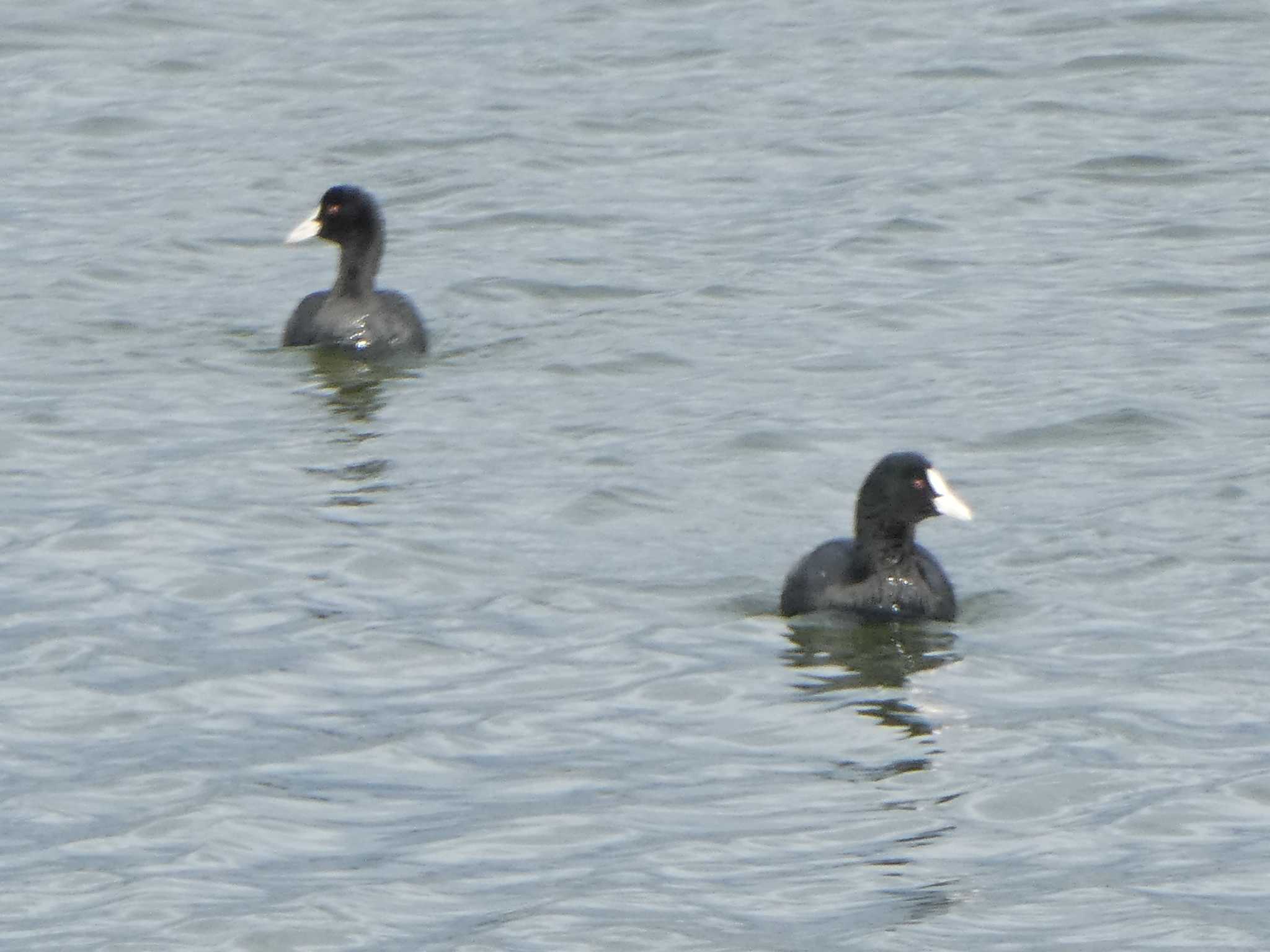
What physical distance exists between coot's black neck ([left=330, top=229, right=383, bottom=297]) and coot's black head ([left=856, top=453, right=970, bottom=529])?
229 inches

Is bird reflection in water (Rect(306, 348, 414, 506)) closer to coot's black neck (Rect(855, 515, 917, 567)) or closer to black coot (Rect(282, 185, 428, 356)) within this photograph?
black coot (Rect(282, 185, 428, 356))

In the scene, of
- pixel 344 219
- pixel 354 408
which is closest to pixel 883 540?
pixel 354 408

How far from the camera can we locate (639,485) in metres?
13.2

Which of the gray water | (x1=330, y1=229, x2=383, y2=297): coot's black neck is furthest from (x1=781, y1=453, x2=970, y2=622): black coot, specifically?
(x1=330, y1=229, x2=383, y2=297): coot's black neck

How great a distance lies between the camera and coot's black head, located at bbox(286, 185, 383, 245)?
16.6 m

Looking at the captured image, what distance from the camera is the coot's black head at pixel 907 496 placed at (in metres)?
11.3

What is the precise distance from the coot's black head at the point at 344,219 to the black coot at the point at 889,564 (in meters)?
5.90

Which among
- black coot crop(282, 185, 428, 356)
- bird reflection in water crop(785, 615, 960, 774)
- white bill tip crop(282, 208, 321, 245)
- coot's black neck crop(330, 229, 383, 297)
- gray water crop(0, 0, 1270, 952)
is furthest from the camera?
white bill tip crop(282, 208, 321, 245)

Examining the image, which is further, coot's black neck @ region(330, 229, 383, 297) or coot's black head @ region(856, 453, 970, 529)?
coot's black neck @ region(330, 229, 383, 297)

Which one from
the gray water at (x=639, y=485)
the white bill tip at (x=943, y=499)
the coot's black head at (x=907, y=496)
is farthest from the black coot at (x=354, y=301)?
the white bill tip at (x=943, y=499)

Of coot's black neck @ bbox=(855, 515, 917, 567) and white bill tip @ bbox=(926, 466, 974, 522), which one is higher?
white bill tip @ bbox=(926, 466, 974, 522)

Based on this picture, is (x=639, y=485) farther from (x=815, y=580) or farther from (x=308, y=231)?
(x=308, y=231)

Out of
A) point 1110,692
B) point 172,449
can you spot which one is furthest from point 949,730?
point 172,449

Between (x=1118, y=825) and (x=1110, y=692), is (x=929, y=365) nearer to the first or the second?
(x=1110, y=692)
